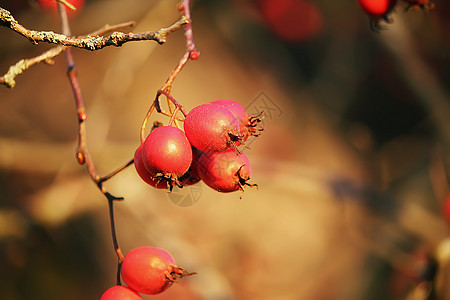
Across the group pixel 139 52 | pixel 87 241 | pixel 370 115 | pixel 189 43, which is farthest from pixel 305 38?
pixel 189 43

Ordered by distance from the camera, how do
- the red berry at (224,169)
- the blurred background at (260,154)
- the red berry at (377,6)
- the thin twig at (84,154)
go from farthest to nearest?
the blurred background at (260,154), the red berry at (377,6), the thin twig at (84,154), the red berry at (224,169)

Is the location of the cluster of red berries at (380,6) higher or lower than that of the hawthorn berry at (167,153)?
higher

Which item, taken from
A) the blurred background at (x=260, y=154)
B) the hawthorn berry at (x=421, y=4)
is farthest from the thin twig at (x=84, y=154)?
the blurred background at (x=260, y=154)

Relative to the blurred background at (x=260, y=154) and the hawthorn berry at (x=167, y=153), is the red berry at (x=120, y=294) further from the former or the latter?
the blurred background at (x=260, y=154)

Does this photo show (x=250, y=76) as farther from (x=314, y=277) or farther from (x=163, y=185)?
(x=163, y=185)

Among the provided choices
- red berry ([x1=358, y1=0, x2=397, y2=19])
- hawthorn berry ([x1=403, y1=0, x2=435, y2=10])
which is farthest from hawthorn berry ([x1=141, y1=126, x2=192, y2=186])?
hawthorn berry ([x1=403, y1=0, x2=435, y2=10])

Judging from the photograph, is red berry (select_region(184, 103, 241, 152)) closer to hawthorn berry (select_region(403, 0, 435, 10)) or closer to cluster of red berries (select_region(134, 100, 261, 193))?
cluster of red berries (select_region(134, 100, 261, 193))
